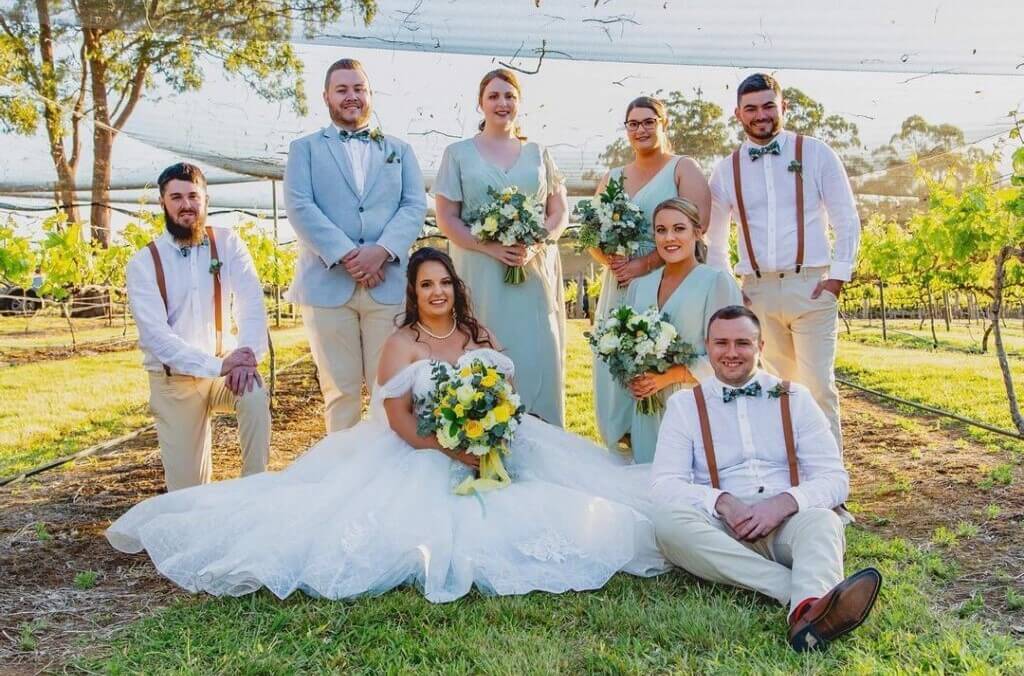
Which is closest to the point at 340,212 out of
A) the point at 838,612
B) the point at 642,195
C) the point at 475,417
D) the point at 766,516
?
the point at 475,417

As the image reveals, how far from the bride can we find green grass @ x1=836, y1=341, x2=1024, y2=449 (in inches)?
159

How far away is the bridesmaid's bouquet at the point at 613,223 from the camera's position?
5.05 meters

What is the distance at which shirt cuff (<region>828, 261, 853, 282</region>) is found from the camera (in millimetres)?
4879

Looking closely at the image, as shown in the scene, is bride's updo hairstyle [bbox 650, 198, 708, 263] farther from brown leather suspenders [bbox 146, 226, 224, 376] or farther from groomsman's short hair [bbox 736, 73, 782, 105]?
brown leather suspenders [bbox 146, 226, 224, 376]

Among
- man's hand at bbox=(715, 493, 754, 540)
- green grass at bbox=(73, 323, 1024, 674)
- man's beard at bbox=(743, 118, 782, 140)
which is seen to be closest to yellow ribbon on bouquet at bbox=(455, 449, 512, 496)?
green grass at bbox=(73, 323, 1024, 674)

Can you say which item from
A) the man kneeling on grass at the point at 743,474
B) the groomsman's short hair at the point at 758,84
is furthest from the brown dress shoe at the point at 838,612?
the groomsman's short hair at the point at 758,84

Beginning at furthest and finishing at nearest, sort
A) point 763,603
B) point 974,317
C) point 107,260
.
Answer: point 974,317
point 107,260
point 763,603

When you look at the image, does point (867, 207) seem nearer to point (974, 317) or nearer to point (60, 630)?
point (60, 630)

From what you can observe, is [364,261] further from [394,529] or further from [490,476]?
[394,529]

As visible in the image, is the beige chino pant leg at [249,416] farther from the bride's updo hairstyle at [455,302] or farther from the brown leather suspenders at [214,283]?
the bride's updo hairstyle at [455,302]

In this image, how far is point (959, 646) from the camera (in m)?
2.95

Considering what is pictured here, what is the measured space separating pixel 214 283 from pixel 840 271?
11.2 feet

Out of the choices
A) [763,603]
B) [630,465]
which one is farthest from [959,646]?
[630,465]

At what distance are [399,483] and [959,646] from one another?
2.29 meters
